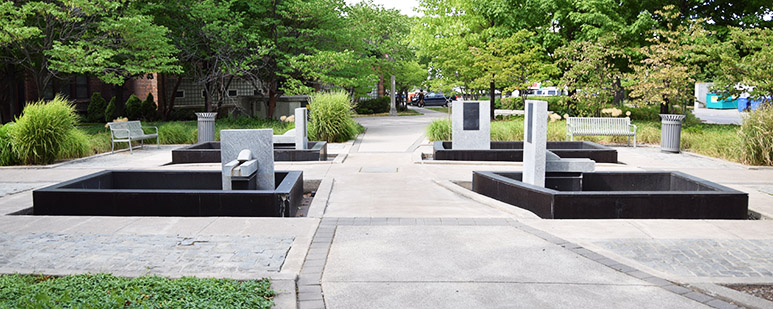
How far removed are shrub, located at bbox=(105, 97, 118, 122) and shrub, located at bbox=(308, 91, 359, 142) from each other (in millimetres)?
14626

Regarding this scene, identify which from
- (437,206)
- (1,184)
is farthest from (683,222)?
(1,184)

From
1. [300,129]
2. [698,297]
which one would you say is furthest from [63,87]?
[698,297]

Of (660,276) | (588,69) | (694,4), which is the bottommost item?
(660,276)

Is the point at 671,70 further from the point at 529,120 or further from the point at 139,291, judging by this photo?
the point at 139,291

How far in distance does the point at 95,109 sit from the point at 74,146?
53.5 ft

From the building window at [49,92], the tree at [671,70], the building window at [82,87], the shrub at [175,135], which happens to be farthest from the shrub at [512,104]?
the building window at [49,92]

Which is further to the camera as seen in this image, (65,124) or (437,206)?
(65,124)

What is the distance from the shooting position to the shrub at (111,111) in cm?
2948

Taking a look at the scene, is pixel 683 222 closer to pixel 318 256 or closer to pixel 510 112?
pixel 318 256

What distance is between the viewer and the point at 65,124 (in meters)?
15.0

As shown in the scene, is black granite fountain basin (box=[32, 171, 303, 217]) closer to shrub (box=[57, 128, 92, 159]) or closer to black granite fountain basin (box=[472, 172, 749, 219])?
black granite fountain basin (box=[472, 172, 749, 219])

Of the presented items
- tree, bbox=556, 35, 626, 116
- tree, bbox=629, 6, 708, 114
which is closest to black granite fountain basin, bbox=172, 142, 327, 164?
tree, bbox=629, 6, 708, 114

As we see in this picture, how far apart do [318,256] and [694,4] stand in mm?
26740

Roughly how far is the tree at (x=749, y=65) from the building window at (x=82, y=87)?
1162 inches
